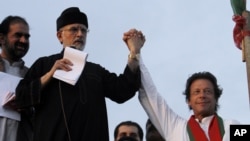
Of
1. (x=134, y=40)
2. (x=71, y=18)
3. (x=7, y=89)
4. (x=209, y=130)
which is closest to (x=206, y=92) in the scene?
(x=209, y=130)

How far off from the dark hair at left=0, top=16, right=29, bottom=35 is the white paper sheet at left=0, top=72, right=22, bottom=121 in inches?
21.1

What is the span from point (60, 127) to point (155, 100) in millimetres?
1036

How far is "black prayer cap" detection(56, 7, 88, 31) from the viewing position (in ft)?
23.1

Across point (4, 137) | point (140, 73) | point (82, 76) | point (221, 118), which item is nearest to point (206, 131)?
point (221, 118)

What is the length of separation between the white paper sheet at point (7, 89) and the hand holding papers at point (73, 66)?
23.2 inches

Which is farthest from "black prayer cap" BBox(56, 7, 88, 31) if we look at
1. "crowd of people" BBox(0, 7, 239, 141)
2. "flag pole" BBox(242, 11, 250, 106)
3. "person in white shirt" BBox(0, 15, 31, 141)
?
"flag pole" BBox(242, 11, 250, 106)

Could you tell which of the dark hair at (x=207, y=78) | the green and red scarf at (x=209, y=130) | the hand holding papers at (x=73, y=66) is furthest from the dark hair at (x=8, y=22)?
the green and red scarf at (x=209, y=130)

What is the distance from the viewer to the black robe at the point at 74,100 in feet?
21.6

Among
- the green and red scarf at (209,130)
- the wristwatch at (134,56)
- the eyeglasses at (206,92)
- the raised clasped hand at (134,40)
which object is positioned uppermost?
the raised clasped hand at (134,40)

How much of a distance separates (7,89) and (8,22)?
32.4 inches

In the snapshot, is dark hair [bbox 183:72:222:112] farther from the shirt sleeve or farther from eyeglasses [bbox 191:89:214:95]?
the shirt sleeve

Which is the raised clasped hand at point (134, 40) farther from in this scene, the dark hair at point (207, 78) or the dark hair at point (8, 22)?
the dark hair at point (8, 22)

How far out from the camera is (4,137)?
6.84 metres

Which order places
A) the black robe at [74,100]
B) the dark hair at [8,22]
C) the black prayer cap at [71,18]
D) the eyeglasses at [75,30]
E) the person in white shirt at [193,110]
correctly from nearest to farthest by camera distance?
the black robe at [74,100]
the person in white shirt at [193,110]
the eyeglasses at [75,30]
the black prayer cap at [71,18]
the dark hair at [8,22]
